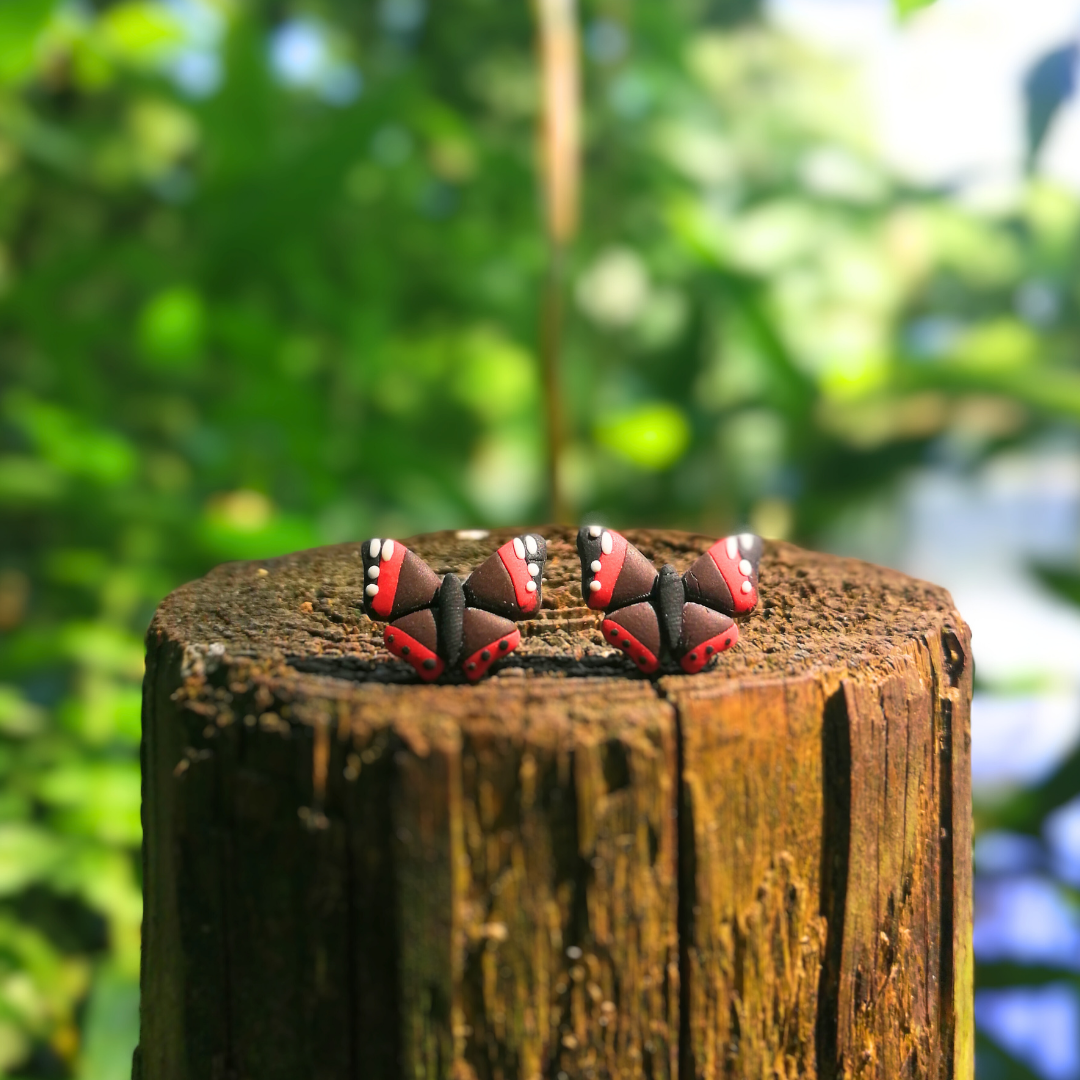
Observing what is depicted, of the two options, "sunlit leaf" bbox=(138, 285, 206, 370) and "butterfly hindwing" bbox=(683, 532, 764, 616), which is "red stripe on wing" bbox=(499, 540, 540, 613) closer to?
"butterfly hindwing" bbox=(683, 532, 764, 616)

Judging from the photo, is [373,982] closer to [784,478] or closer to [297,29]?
[784,478]

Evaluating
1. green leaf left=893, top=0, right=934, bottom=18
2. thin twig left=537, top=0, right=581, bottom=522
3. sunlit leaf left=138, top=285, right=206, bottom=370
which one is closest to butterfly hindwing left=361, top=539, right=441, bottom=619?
green leaf left=893, top=0, right=934, bottom=18

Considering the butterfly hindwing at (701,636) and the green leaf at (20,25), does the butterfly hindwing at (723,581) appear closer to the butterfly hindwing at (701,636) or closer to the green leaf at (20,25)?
the butterfly hindwing at (701,636)

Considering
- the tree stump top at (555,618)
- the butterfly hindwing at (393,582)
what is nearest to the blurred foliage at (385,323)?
the tree stump top at (555,618)

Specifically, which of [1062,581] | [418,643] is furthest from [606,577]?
[1062,581]

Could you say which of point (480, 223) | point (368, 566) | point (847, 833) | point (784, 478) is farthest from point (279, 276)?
point (847, 833)

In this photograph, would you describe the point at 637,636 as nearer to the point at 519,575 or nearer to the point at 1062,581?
the point at 519,575
